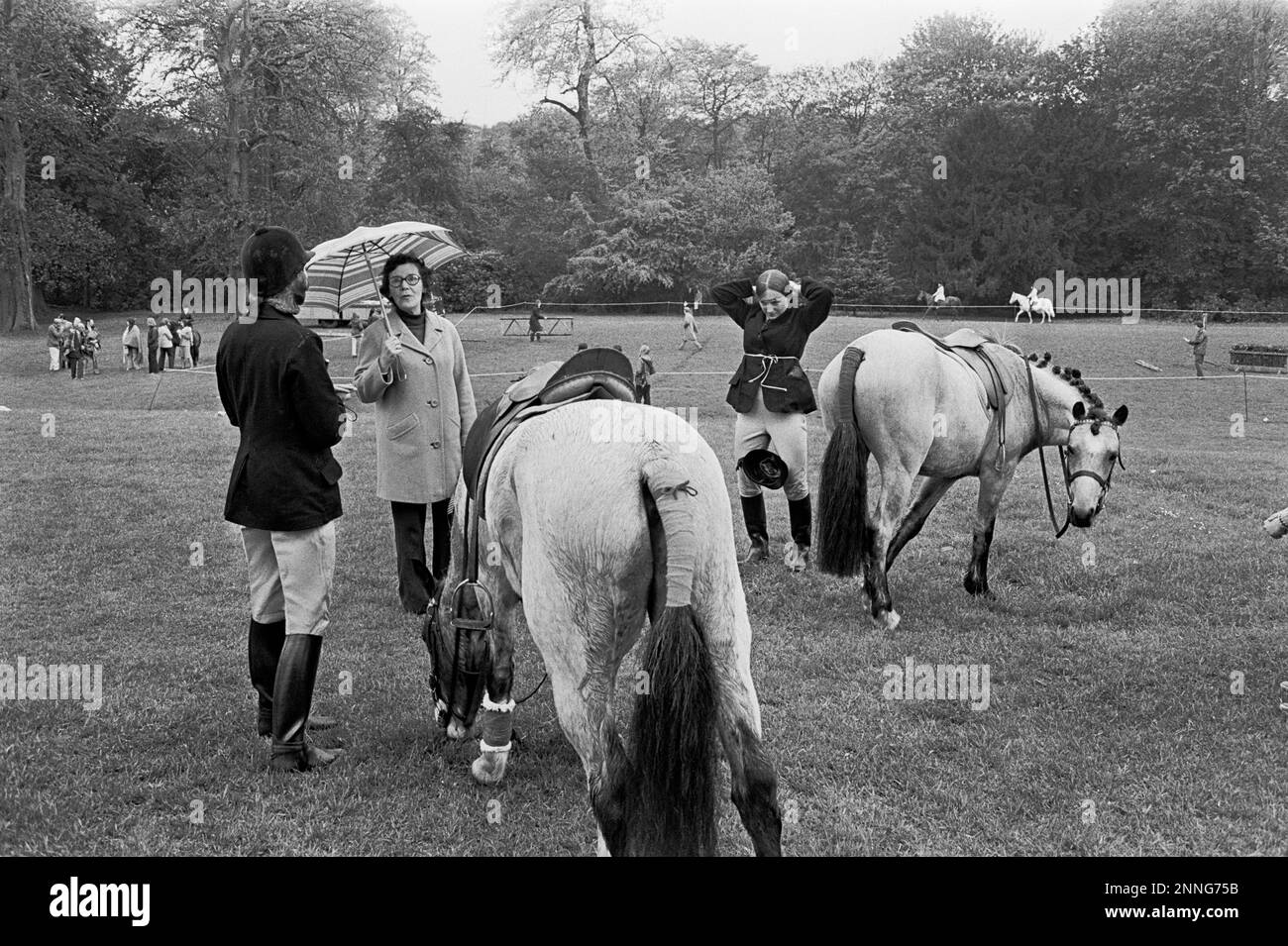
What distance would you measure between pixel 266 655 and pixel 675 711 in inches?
89.9

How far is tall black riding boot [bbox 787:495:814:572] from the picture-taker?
7328mm

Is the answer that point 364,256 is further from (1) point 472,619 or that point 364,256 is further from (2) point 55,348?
(2) point 55,348

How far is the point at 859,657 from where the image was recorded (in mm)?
5539

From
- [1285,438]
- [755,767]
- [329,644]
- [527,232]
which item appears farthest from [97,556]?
[527,232]

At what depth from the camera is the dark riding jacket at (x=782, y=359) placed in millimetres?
7086

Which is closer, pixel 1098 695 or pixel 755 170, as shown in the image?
pixel 1098 695

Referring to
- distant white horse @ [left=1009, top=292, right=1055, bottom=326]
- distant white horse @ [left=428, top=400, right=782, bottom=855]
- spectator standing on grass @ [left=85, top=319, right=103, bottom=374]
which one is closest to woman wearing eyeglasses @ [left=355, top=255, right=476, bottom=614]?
distant white horse @ [left=428, top=400, right=782, bottom=855]

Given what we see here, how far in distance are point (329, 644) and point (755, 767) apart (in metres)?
3.67

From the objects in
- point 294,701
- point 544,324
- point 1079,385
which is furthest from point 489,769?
point 544,324

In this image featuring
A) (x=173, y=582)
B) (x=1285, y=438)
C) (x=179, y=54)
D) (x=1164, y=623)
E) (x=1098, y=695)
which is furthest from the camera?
(x=179, y=54)

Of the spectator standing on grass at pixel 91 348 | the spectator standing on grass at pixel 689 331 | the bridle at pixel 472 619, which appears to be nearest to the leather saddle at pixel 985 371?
the bridle at pixel 472 619

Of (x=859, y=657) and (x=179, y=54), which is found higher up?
(x=179, y=54)

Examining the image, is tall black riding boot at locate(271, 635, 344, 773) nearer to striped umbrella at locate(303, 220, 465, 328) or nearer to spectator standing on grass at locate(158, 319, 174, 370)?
striped umbrella at locate(303, 220, 465, 328)
